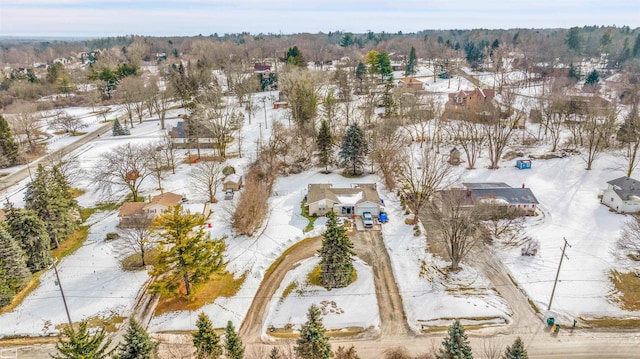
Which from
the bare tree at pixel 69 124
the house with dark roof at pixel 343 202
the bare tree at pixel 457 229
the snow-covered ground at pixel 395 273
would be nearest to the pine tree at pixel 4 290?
the snow-covered ground at pixel 395 273

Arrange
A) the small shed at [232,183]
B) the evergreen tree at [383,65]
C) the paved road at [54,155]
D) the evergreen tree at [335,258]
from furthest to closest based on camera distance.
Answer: the evergreen tree at [383,65]
the paved road at [54,155]
the small shed at [232,183]
the evergreen tree at [335,258]

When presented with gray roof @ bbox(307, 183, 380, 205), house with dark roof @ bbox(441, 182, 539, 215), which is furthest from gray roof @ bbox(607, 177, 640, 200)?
gray roof @ bbox(307, 183, 380, 205)

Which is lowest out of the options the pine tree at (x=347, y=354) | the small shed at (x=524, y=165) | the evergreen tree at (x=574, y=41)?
the pine tree at (x=347, y=354)

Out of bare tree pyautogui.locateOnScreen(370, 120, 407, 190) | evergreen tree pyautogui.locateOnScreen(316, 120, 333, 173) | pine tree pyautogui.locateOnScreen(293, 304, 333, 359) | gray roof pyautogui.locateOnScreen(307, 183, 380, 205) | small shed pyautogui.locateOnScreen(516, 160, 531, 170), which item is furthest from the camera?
evergreen tree pyautogui.locateOnScreen(316, 120, 333, 173)

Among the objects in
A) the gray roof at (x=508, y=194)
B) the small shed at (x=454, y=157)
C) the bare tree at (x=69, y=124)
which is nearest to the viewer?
the gray roof at (x=508, y=194)

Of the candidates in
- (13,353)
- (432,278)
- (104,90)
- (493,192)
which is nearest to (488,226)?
(493,192)

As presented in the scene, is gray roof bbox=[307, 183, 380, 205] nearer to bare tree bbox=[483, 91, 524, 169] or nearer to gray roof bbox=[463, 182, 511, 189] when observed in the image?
gray roof bbox=[463, 182, 511, 189]

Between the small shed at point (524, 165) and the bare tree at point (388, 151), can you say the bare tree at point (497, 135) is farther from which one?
the bare tree at point (388, 151)

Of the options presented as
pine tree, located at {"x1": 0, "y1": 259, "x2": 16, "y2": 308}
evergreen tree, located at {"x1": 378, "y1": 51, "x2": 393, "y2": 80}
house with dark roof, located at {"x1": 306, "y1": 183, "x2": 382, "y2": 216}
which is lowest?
pine tree, located at {"x1": 0, "y1": 259, "x2": 16, "y2": 308}

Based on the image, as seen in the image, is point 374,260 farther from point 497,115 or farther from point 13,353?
point 497,115
